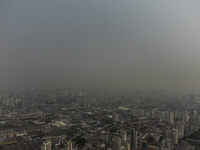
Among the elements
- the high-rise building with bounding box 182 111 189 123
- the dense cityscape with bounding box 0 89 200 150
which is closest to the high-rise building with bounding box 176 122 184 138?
the dense cityscape with bounding box 0 89 200 150

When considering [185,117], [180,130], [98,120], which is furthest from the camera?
[98,120]

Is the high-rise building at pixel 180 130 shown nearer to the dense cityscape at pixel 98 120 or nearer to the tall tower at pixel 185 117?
the dense cityscape at pixel 98 120

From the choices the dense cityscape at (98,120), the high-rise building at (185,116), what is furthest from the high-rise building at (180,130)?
the high-rise building at (185,116)

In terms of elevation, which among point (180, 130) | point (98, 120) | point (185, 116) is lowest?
point (98, 120)

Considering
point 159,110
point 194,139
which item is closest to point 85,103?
point 159,110

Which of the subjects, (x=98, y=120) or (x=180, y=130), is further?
(x=98, y=120)

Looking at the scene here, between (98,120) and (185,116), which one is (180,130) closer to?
(185,116)

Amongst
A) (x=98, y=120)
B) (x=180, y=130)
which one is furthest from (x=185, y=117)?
(x=98, y=120)

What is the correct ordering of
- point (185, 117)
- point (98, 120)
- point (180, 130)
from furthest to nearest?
point (98, 120) < point (185, 117) < point (180, 130)

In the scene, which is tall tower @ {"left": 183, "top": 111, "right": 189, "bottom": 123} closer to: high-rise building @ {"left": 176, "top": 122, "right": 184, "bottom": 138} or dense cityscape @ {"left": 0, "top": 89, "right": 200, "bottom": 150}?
dense cityscape @ {"left": 0, "top": 89, "right": 200, "bottom": 150}
